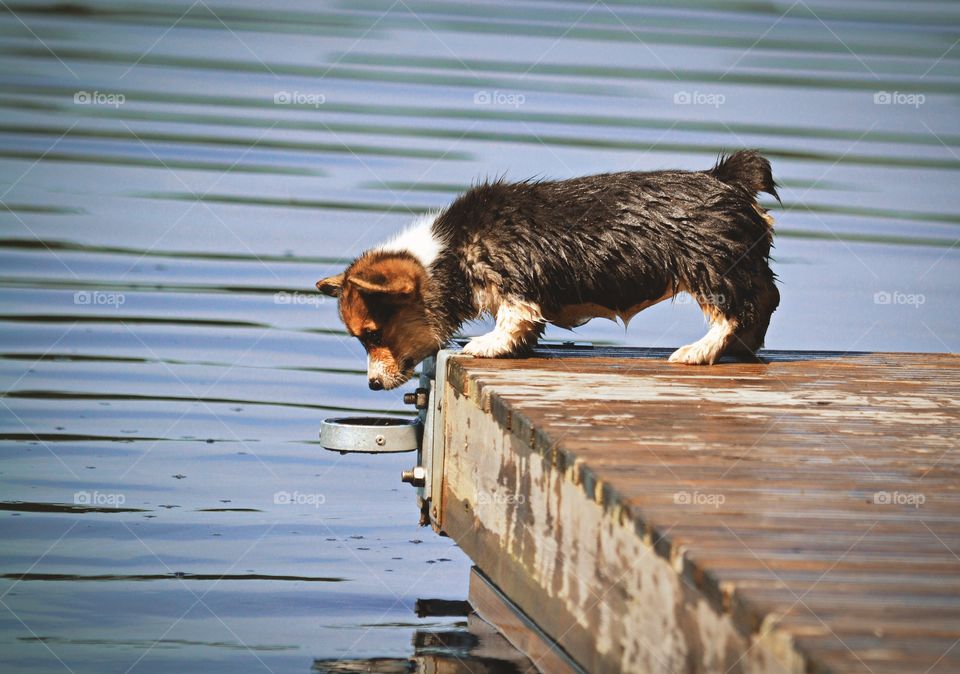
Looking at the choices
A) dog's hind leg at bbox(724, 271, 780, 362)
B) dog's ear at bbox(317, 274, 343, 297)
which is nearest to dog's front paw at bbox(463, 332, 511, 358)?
dog's ear at bbox(317, 274, 343, 297)

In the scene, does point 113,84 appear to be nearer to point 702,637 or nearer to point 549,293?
point 549,293

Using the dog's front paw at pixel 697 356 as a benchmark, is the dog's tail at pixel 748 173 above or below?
above

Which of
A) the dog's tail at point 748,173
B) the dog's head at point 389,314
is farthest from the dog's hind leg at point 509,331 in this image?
the dog's tail at point 748,173

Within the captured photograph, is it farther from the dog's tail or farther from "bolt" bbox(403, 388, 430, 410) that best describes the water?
the dog's tail

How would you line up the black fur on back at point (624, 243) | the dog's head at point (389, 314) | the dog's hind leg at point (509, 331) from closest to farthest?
the black fur on back at point (624, 243)
the dog's hind leg at point (509, 331)
the dog's head at point (389, 314)

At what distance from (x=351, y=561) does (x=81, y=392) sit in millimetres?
3019

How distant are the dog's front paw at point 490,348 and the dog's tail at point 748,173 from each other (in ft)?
3.73

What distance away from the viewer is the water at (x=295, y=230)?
6445 millimetres

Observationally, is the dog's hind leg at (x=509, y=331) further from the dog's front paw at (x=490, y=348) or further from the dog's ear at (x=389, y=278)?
the dog's ear at (x=389, y=278)

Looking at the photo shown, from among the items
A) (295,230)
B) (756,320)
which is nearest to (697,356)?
(756,320)

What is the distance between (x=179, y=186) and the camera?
1271cm

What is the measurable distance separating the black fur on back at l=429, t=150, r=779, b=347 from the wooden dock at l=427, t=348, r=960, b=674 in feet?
1.03

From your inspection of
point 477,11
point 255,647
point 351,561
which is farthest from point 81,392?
point 477,11

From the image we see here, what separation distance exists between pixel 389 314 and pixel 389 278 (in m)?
0.16
